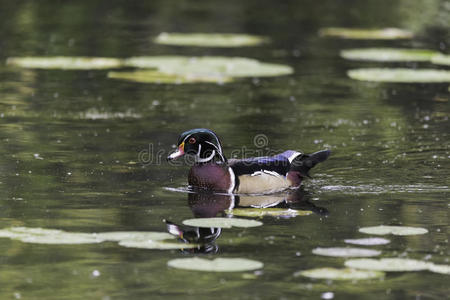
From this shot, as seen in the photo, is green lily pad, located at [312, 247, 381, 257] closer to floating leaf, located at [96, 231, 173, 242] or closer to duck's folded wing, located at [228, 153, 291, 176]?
floating leaf, located at [96, 231, 173, 242]

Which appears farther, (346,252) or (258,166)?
(258,166)

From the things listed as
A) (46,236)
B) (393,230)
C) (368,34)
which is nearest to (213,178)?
(393,230)

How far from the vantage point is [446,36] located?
74.7 feet

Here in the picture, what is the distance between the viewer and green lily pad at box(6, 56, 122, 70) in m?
18.1

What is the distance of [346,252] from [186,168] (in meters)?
3.93

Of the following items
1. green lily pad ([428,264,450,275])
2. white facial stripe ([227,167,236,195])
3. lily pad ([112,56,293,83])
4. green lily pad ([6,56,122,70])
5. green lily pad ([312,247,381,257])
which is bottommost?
green lily pad ([428,264,450,275])

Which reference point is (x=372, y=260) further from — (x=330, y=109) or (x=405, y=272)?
(x=330, y=109)

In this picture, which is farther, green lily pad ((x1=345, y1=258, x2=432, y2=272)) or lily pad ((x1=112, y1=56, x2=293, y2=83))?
lily pad ((x1=112, y1=56, x2=293, y2=83))

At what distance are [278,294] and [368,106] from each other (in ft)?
28.5

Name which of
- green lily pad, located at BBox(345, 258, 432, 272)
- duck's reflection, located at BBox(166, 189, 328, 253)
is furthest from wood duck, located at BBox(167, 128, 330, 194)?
green lily pad, located at BBox(345, 258, 432, 272)

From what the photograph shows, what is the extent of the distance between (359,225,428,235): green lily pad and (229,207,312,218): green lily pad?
885mm

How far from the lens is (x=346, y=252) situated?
8023 millimetres

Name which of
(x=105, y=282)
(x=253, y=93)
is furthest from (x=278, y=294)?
(x=253, y=93)

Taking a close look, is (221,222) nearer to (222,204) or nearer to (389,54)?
(222,204)
